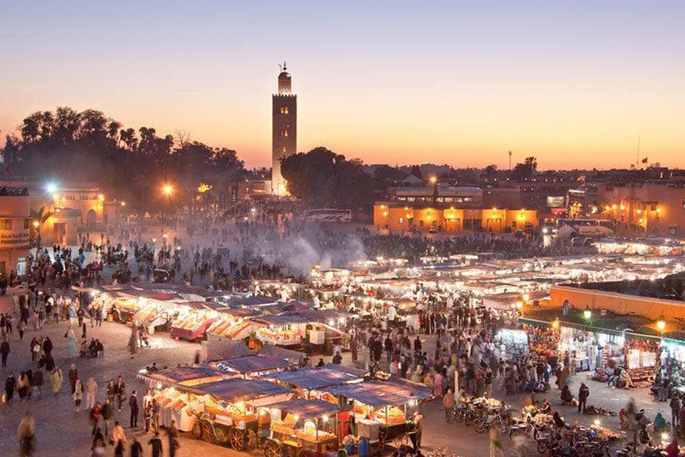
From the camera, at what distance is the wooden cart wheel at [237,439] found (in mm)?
13375

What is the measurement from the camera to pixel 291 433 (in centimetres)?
1294

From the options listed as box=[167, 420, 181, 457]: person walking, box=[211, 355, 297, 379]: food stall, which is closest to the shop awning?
box=[211, 355, 297, 379]: food stall

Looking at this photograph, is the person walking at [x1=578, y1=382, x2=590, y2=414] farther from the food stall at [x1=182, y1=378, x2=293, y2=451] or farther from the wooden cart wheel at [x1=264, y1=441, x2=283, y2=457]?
the wooden cart wheel at [x1=264, y1=441, x2=283, y2=457]

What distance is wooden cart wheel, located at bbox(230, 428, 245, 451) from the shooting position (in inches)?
527

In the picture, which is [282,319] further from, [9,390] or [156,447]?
[156,447]

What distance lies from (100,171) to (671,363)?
57.3 meters

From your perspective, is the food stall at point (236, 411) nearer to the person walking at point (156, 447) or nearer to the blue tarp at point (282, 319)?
the person walking at point (156, 447)

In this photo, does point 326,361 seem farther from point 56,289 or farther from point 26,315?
point 56,289

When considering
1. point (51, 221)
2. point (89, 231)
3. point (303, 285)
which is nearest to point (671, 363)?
point (303, 285)

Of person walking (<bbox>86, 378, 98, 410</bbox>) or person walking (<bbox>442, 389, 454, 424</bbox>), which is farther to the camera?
person walking (<bbox>86, 378, 98, 410</bbox>)

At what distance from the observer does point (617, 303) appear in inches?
778

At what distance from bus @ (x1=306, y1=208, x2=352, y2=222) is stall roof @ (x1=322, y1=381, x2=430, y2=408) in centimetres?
5767

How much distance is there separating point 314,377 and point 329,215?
59.1 metres

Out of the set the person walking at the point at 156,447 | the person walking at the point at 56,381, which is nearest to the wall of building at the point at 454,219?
the person walking at the point at 56,381
